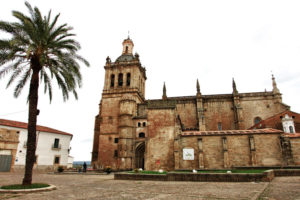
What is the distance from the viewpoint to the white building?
26.7m

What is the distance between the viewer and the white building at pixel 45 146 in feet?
87.6

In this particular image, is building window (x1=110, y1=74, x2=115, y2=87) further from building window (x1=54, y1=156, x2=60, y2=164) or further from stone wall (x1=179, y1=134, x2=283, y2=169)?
stone wall (x1=179, y1=134, x2=283, y2=169)

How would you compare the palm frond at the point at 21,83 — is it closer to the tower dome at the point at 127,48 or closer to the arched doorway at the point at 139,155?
the arched doorway at the point at 139,155

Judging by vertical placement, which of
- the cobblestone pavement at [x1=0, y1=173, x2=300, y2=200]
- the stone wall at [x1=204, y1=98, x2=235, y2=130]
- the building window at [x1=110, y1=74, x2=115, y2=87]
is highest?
the building window at [x1=110, y1=74, x2=115, y2=87]

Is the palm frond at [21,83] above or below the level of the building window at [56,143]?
above

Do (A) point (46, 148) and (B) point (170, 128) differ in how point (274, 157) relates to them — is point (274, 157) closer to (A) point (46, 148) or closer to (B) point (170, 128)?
(B) point (170, 128)

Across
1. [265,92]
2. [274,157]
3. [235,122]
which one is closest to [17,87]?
[274,157]

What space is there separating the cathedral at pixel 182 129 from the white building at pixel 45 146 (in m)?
5.47

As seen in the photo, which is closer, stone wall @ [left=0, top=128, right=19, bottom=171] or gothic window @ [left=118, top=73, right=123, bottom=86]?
stone wall @ [left=0, top=128, right=19, bottom=171]

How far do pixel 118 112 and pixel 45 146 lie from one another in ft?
40.8

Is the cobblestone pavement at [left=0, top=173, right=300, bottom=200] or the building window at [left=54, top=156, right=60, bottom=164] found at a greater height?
the building window at [left=54, top=156, right=60, bottom=164]

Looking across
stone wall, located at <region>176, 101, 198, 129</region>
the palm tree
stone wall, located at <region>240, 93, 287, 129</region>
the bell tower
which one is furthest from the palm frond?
stone wall, located at <region>240, 93, 287, 129</region>

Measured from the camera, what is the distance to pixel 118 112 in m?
35.2

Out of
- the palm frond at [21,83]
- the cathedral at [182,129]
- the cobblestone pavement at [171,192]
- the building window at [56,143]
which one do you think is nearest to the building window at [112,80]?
the cathedral at [182,129]
